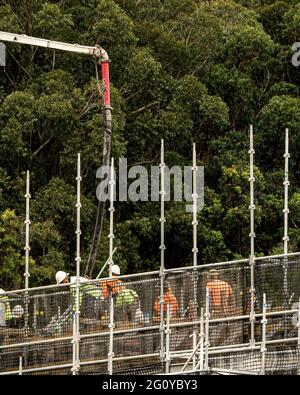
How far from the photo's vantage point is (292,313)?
73.8 ft

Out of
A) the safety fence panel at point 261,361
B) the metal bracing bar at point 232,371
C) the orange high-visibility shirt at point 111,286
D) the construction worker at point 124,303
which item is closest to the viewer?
the metal bracing bar at point 232,371

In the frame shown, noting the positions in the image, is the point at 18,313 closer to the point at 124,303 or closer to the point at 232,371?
the point at 124,303

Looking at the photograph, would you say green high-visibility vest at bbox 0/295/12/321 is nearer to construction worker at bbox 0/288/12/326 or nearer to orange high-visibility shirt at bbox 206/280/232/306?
construction worker at bbox 0/288/12/326

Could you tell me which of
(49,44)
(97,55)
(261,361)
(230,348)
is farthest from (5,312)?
(97,55)

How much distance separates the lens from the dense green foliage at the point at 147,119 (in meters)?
37.2

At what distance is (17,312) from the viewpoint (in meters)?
23.3

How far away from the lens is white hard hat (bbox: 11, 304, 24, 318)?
76.3 ft

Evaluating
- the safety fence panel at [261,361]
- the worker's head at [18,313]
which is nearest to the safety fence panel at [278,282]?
the safety fence panel at [261,361]

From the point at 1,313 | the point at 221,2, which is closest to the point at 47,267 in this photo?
the point at 221,2

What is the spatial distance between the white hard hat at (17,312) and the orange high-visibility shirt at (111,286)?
3.05 feet

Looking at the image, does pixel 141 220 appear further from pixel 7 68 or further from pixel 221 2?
pixel 221 2

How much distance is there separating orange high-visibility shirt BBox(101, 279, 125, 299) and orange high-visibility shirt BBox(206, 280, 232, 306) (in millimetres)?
966

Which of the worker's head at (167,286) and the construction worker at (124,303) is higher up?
the worker's head at (167,286)

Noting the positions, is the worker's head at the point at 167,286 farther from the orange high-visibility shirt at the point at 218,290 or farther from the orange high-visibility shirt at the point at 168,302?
the orange high-visibility shirt at the point at 218,290
